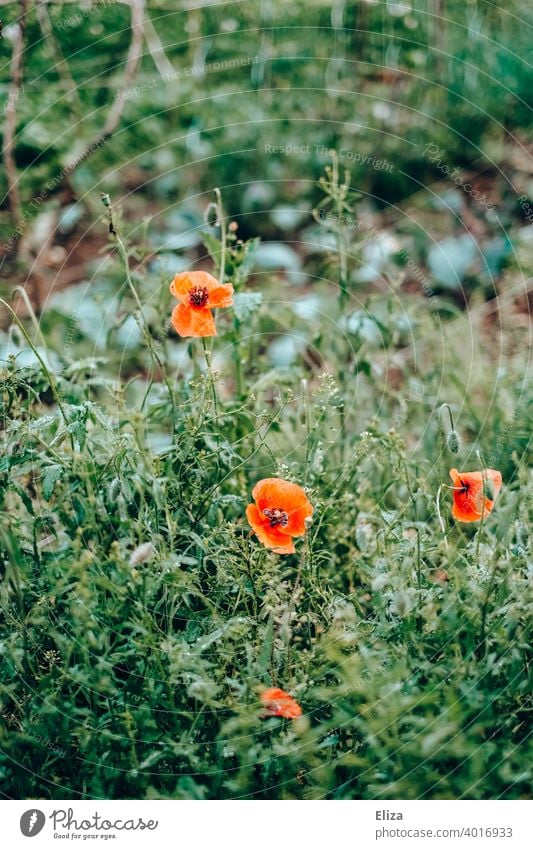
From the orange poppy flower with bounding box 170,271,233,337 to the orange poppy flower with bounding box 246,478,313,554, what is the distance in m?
0.23

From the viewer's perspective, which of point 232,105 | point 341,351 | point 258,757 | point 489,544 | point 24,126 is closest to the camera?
point 258,757

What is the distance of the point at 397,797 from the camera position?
996 millimetres

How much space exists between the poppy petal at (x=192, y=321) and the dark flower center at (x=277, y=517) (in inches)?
10.2

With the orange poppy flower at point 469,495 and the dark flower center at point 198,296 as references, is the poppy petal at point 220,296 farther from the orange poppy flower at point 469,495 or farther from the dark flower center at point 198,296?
the orange poppy flower at point 469,495

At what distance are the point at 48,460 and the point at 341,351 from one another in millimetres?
666

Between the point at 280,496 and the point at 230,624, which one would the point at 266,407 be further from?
the point at 230,624

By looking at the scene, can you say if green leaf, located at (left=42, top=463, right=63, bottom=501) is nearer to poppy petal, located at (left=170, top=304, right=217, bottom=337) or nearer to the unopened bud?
the unopened bud

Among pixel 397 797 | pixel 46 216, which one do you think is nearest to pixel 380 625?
pixel 397 797

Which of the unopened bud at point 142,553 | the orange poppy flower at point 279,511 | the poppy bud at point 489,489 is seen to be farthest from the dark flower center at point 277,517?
the poppy bud at point 489,489

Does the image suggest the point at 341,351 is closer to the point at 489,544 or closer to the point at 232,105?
the point at 489,544
